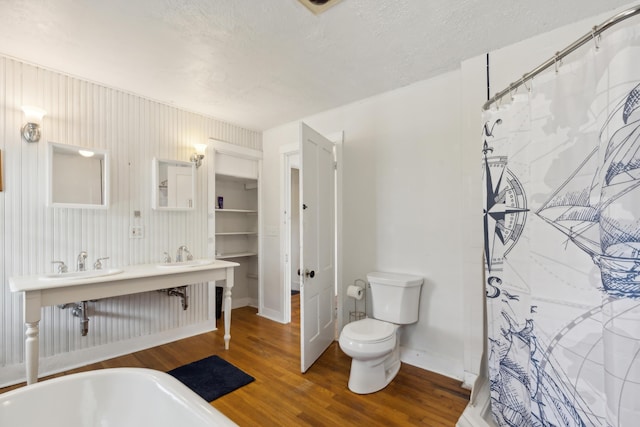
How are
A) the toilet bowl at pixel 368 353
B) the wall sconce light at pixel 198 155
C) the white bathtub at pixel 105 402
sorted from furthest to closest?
1. the wall sconce light at pixel 198 155
2. the toilet bowl at pixel 368 353
3. the white bathtub at pixel 105 402

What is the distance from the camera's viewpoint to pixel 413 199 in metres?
2.53

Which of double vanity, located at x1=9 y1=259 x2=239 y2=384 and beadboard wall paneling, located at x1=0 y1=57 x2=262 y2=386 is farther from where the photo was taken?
beadboard wall paneling, located at x1=0 y1=57 x2=262 y2=386

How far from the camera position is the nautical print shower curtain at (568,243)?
831 millimetres

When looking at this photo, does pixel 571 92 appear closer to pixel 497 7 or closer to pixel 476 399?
pixel 497 7

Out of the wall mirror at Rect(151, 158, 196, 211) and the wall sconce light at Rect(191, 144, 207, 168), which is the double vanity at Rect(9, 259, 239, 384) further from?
the wall sconce light at Rect(191, 144, 207, 168)

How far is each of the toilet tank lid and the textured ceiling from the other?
5.48 ft

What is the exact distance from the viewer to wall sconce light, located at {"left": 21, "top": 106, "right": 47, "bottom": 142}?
2138 mm

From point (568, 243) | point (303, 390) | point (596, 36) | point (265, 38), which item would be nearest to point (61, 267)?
point (303, 390)

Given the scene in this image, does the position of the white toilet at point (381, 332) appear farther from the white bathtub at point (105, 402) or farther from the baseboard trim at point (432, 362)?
the white bathtub at point (105, 402)

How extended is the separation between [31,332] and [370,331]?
221cm

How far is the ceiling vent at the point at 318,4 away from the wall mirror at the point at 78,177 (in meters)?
2.14

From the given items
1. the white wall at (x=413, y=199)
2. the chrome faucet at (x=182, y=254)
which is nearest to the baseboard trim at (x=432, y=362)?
the white wall at (x=413, y=199)

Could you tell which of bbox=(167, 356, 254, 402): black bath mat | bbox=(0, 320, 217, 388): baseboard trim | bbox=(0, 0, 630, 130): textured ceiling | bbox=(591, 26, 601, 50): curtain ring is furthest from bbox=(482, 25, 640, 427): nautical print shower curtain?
bbox=(0, 320, 217, 388): baseboard trim

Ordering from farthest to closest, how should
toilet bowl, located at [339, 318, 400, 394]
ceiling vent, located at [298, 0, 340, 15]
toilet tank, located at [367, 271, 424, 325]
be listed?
toilet tank, located at [367, 271, 424, 325]
toilet bowl, located at [339, 318, 400, 394]
ceiling vent, located at [298, 0, 340, 15]
